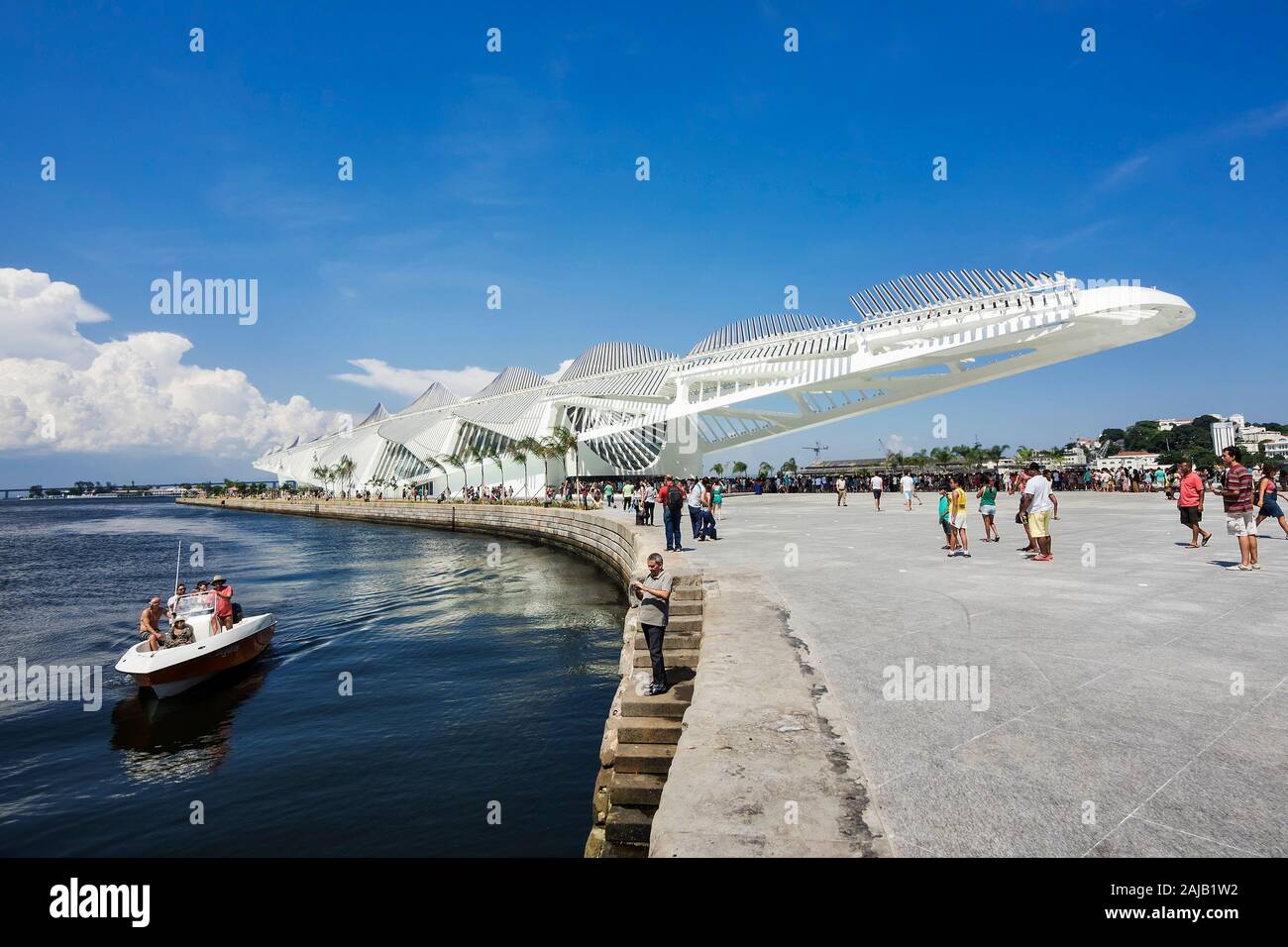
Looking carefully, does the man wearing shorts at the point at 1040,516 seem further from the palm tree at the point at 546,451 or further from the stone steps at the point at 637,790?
the palm tree at the point at 546,451

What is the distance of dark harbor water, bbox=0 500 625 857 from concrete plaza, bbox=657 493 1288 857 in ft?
10.8

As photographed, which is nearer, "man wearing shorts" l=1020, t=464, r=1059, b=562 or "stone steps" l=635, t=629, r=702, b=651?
"stone steps" l=635, t=629, r=702, b=651

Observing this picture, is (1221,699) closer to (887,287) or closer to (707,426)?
(887,287)

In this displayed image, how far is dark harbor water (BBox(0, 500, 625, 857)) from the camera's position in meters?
6.52

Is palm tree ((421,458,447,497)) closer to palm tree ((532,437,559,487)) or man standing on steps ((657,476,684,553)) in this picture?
palm tree ((532,437,559,487))

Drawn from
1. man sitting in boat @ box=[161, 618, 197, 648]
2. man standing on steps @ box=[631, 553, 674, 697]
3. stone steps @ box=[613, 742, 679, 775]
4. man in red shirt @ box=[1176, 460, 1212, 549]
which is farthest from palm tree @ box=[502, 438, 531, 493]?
stone steps @ box=[613, 742, 679, 775]

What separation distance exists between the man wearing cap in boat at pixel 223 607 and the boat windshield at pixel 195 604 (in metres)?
0.09

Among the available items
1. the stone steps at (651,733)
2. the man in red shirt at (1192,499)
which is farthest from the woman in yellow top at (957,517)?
the stone steps at (651,733)

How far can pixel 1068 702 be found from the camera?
4.57m

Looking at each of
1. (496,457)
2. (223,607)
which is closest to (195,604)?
(223,607)

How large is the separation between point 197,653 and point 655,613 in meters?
8.72

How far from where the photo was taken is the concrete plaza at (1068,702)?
3072mm
